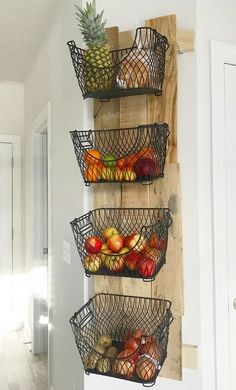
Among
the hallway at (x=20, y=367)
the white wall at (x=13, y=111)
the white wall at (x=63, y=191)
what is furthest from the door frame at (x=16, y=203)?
the white wall at (x=63, y=191)

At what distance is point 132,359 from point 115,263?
12.9 inches

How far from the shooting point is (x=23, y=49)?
9.16 ft

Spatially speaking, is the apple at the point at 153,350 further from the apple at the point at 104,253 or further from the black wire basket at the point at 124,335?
→ the apple at the point at 104,253

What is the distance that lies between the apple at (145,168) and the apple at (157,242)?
227mm

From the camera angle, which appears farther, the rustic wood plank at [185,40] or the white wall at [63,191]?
the white wall at [63,191]

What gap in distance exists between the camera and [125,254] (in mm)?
1124

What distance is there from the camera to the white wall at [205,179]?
139 centimetres

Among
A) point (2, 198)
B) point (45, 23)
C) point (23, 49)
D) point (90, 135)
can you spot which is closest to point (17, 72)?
point (23, 49)

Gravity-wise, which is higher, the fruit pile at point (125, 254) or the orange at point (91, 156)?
the orange at point (91, 156)

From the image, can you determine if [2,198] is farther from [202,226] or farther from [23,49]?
[202,226]

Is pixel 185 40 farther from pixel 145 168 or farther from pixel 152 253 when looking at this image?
pixel 152 253

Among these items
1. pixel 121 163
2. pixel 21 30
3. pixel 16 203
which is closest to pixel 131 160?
pixel 121 163

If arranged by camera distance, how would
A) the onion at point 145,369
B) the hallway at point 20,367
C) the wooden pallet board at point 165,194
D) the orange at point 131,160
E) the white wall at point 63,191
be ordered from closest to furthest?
the onion at point 145,369 < the orange at point 131,160 < the wooden pallet board at point 165,194 < the white wall at point 63,191 < the hallway at point 20,367

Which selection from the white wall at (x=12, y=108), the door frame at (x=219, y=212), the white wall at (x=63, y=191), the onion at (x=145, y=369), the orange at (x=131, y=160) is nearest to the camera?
the onion at (x=145, y=369)
